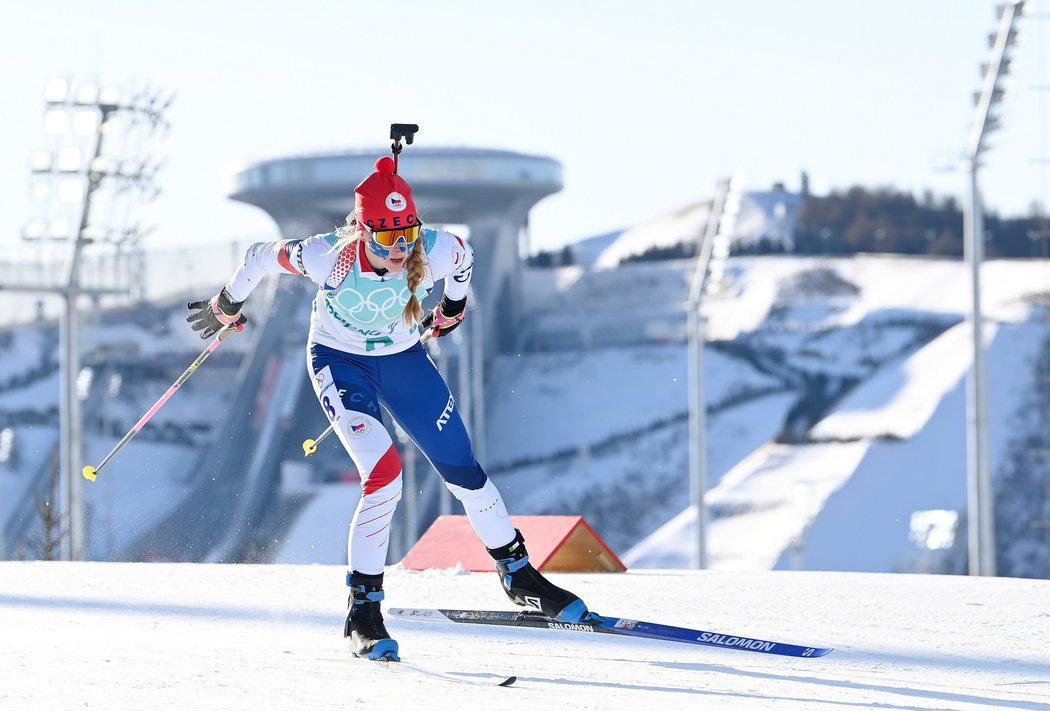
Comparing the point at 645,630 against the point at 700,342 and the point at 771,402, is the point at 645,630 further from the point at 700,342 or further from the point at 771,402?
the point at 771,402

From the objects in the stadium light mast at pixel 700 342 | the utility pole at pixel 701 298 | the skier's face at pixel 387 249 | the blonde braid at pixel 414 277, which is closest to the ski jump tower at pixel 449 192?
the utility pole at pixel 701 298

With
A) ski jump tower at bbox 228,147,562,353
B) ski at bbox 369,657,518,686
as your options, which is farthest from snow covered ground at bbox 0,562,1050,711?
ski jump tower at bbox 228,147,562,353

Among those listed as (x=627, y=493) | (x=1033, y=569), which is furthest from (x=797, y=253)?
(x=1033, y=569)

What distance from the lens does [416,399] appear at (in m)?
6.71

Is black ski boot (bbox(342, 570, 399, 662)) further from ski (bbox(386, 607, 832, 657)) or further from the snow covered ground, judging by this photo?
ski (bbox(386, 607, 832, 657))

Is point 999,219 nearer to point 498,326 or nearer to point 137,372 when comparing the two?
point 498,326

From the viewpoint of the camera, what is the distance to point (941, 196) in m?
77.9

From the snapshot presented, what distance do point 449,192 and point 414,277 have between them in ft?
170

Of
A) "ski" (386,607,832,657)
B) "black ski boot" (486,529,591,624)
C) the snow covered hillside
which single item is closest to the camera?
"ski" (386,607,832,657)

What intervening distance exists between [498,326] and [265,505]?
1403cm

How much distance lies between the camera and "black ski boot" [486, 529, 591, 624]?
665cm

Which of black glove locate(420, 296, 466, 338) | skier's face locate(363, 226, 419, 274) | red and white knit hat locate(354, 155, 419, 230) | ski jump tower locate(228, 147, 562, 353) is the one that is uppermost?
ski jump tower locate(228, 147, 562, 353)

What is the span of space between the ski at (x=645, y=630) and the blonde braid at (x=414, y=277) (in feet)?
3.99

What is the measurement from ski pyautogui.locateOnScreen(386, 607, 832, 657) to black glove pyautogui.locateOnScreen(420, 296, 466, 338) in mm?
1192
